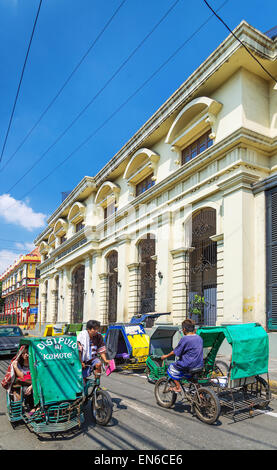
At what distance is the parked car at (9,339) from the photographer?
1398 cm

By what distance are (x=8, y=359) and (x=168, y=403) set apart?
9.86m

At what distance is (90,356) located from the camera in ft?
21.3

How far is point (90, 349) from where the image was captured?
6508 mm

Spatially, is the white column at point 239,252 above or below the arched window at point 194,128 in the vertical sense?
below

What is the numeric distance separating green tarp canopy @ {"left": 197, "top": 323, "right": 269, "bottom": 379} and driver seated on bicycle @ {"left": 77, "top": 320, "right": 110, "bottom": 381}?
2.19m

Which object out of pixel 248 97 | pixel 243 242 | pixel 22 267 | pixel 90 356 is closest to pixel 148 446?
pixel 90 356

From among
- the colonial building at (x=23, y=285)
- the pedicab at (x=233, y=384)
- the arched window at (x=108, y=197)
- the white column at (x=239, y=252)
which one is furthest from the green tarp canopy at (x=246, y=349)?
the colonial building at (x=23, y=285)

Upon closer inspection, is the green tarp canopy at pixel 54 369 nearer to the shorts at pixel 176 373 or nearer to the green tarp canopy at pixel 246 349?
the shorts at pixel 176 373

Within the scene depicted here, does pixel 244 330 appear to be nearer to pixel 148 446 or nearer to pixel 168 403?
pixel 168 403

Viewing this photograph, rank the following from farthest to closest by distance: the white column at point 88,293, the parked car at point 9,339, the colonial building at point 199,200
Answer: the white column at point 88,293, the colonial building at point 199,200, the parked car at point 9,339

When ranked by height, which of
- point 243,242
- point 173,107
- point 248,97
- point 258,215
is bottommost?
point 243,242

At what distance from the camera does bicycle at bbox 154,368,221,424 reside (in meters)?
5.81

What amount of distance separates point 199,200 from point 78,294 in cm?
1838

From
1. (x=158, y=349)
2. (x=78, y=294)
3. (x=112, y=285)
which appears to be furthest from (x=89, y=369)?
(x=78, y=294)
